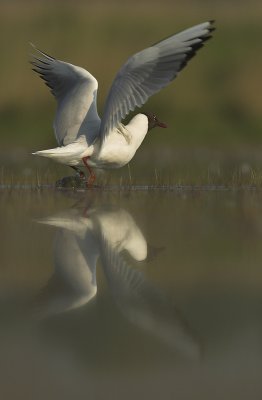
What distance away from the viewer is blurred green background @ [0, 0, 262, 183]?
54.1 ft

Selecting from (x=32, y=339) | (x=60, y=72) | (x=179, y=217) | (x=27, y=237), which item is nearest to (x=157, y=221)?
(x=179, y=217)

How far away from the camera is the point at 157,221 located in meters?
6.95

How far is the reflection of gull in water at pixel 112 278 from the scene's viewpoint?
376 cm

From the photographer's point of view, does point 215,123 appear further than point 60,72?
Yes

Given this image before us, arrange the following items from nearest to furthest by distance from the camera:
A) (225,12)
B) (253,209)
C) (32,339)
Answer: (32,339) → (253,209) → (225,12)

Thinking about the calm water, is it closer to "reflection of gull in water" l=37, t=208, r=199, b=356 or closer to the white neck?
"reflection of gull in water" l=37, t=208, r=199, b=356

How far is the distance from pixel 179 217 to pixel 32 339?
3.73m

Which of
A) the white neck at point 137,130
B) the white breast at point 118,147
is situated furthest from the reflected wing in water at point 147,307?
the white neck at point 137,130

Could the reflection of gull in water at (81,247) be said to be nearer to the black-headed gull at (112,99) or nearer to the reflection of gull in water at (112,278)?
the reflection of gull in water at (112,278)

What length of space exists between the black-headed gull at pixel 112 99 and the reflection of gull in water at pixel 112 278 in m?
1.26

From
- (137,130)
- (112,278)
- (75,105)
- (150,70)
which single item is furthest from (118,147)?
(112,278)

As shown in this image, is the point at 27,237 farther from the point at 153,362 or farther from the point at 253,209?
the point at 153,362

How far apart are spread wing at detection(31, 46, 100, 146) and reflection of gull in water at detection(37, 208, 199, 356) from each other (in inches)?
77.6

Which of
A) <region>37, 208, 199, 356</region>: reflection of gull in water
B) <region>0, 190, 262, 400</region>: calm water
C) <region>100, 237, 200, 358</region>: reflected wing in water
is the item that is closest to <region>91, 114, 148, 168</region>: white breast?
<region>0, 190, 262, 400</region>: calm water
